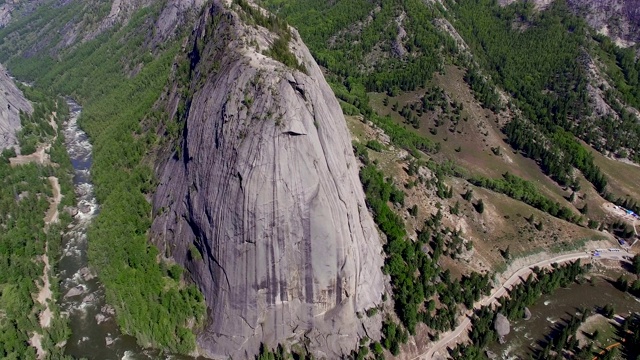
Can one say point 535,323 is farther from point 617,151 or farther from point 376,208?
point 617,151

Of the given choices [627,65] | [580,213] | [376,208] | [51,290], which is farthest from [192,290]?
[627,65]

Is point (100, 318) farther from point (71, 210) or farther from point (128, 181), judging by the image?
point (71, 210)

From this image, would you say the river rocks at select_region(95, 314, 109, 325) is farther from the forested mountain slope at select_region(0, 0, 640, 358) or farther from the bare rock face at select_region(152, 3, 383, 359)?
the bare rock face at select_region(152, 3, 383, 359)

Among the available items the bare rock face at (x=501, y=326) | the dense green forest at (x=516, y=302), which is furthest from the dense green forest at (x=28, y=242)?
the bare rock face at (x=501, y=326)

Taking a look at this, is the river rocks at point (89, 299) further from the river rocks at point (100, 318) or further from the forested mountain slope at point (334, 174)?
the river rocks at point (100, 318)

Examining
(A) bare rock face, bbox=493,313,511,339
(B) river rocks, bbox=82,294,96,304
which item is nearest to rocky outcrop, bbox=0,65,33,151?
(B) river rocks, bbox=82,294,96,304

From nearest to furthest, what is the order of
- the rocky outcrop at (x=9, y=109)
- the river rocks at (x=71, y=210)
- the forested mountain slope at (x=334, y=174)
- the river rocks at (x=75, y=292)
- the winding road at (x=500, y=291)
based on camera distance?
the forested mountain slope at (x=334, y=174), the winding road at (x=500, y=291), the river rocks at (x=75, y=292), the river rocks at (x=71, y=210), the rocky outcrop at (x=9, y=109)
